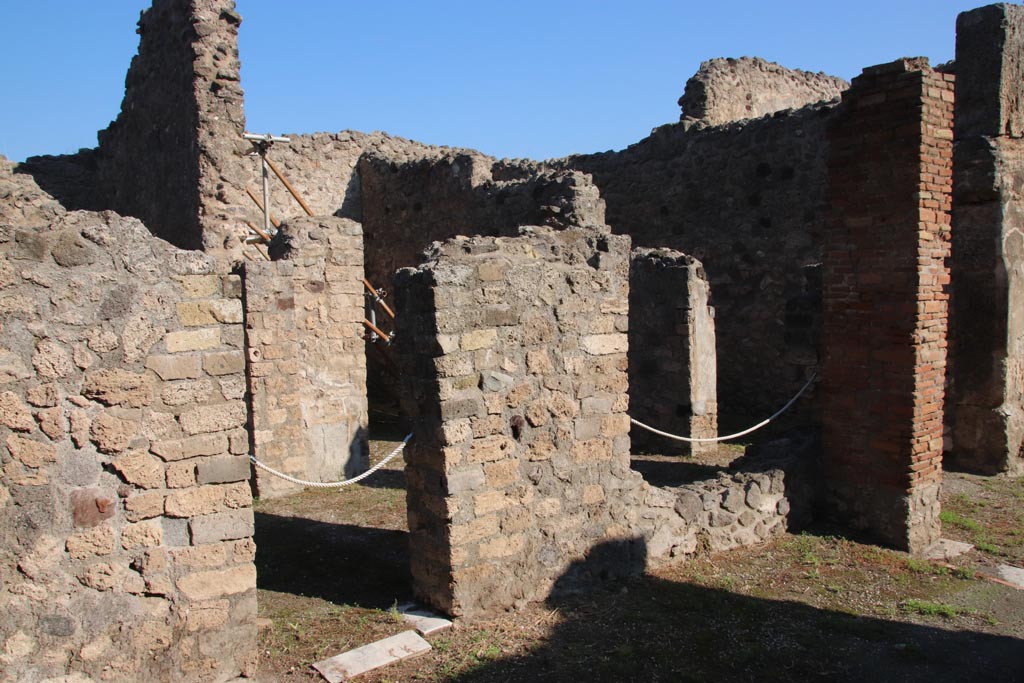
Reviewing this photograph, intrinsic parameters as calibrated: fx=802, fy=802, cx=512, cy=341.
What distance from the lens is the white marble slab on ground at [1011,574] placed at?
5.62 meters

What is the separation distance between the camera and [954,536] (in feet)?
21.6

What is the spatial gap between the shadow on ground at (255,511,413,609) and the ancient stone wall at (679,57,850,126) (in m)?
10.1

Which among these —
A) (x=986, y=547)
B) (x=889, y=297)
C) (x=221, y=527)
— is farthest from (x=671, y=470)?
(x=221, y=527)

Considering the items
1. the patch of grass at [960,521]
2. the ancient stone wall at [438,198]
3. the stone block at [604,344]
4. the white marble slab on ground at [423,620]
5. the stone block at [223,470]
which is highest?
the ancient stone wall at [438,198]

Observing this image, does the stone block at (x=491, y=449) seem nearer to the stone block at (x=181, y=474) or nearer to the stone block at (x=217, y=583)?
the stone block at (x=217, y=583)

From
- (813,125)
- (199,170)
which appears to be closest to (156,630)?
(199,170)

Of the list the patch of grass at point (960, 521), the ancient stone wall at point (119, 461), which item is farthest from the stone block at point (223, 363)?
the patch of grass at point (960, 521)

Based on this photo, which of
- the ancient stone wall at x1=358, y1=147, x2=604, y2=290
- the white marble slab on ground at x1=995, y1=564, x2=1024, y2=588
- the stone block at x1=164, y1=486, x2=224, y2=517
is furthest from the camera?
the ancient stone wall at x1=358, y1=147, x2=604, y2=290

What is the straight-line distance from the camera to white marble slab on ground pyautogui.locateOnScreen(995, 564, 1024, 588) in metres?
5.62

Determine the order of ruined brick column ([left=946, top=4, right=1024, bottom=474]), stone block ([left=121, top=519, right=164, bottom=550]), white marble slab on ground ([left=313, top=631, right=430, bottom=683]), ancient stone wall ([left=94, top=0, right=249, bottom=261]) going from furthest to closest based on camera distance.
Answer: ancient stone wall ([left=94, top=0, right=249, bottom=261]) → ruined brick column ([left=946, top=4, right=1024, bottom=474]) → white marble slab on ground ([left=313, top=631, right=430, bottom=683]) → stone block ([left=121, top=519, right=164, bottom=550])

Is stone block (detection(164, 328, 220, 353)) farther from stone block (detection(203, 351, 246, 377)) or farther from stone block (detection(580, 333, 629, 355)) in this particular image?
stone block (detection(580, 333, 629, 355))

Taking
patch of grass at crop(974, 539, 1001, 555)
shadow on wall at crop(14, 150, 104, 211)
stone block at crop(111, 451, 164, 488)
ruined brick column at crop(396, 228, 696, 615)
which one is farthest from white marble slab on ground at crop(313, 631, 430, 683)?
shadow on wall at crop(14, 150, 104, 211)

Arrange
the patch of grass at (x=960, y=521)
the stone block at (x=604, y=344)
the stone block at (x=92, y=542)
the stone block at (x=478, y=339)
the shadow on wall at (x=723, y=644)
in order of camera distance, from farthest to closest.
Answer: the patch of grass at (x=960, y=521) < the stone block at (x=604, y=344) < the stone block at (x=478, y=339) < the shadow on wall at (x=723, y=644) < the stone block at (x=92, y=542)

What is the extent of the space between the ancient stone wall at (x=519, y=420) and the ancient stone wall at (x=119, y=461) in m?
1.12
